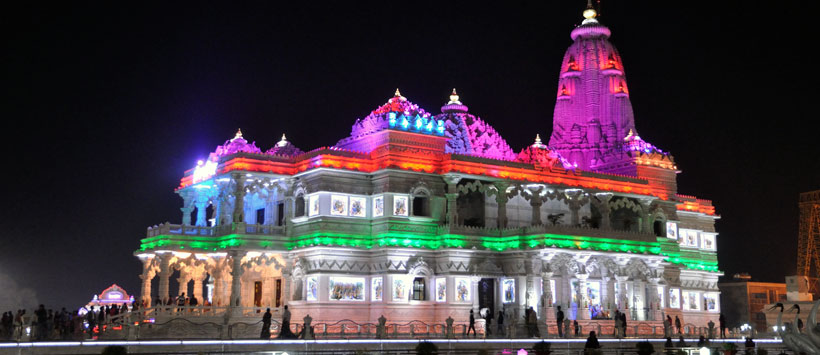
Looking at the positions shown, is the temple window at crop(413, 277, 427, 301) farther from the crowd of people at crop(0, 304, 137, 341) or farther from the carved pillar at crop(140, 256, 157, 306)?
the crowd of people at crop(0, 304, 137, 341)

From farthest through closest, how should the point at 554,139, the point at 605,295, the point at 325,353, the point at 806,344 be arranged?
1. the point at 554,139
2. the point at 605,295
3. the point at 325,353
4. the point at 806,344

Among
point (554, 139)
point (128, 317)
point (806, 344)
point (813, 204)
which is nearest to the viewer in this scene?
point (806, 344)

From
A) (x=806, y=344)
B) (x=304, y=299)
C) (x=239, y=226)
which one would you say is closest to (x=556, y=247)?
(x=304, y=299)

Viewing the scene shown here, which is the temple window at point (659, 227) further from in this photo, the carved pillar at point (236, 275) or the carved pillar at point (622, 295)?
the carved pillar at point (236, 275)

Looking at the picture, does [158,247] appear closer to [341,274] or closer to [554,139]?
[341,274]

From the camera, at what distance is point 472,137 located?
70125 mm

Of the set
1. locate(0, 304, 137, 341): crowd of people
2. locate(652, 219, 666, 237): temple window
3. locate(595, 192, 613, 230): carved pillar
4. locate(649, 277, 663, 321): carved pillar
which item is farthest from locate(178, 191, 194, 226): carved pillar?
locate(652, 219, 666, 237): temple window

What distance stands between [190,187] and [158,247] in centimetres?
832

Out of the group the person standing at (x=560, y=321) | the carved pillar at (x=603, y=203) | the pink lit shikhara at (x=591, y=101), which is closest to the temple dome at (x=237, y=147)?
the person standing at (x=560, y=321)

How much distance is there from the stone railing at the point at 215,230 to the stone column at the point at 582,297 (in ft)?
65.0

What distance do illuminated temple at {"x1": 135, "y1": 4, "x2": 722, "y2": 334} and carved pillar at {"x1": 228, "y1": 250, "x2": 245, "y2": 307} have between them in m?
0.09

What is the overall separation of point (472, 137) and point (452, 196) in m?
12.2

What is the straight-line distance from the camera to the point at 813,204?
9356 cm

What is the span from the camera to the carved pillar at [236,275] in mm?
54409
